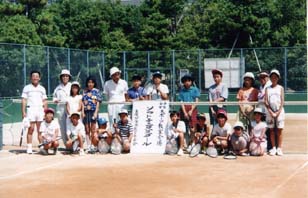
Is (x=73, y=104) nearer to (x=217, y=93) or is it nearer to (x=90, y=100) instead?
(x=90, y=100)

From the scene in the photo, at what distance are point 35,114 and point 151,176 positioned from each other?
3.29 m

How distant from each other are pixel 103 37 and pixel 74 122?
73.1 ft

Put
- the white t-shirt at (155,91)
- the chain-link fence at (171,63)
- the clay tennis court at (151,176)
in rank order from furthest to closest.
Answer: the chain-link fence at (171,63)
the white t-shirt at (155,91)
the clay tennis court at (151,176)

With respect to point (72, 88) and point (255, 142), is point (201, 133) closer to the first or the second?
point (255, 142)

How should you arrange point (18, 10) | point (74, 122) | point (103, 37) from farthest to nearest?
point (103, 37) → point (18, 10) → point (74, 122)

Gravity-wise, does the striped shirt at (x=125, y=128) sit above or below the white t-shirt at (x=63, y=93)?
below

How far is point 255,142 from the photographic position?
31.7 feet

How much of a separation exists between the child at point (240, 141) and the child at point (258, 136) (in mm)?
97

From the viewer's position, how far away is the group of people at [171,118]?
31.8 ft

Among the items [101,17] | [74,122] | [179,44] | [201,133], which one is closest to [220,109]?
[201,133]

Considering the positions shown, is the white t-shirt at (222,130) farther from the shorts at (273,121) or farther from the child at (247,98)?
the shorts at (273,121)

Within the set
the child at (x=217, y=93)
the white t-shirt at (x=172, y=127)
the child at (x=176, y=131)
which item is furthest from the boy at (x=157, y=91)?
the child at (x=217, y=93)

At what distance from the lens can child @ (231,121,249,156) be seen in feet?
31.6

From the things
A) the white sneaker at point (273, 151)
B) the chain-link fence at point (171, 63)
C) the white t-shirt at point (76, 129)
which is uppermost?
the chain-link fence at point (171, 63)
